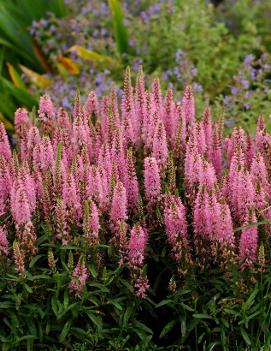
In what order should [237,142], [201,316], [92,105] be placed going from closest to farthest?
[201,316] < [237,142] < [92,105]

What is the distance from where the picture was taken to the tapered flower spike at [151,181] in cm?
379

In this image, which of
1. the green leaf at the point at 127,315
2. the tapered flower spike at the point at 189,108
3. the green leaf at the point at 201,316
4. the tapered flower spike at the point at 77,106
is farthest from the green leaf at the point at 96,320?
the tapered flower spike at the point at 189,108

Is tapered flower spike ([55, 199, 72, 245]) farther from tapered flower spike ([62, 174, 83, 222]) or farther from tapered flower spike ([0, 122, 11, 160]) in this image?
tapered flower spike ([0, 122, 11, 160])

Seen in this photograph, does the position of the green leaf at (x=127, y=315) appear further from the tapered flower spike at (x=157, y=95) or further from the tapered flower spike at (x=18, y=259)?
the tapered flower spike at (x=157, y=95)

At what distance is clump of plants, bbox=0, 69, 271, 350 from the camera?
3.61m

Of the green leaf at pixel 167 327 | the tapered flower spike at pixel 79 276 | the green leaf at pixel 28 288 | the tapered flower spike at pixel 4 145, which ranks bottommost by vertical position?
the green leaf at pixel 167 327

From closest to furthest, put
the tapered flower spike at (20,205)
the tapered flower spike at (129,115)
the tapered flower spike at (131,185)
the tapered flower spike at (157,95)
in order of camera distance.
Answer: the tapered flower spike at (20,205) → the tapered flower spike at (131,185) → the tapered flower spike at (129,115) → the tapered flower spike at (157,95)

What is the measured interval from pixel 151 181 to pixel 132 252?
0.41m

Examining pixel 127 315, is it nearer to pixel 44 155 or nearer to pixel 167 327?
pixel 167 327

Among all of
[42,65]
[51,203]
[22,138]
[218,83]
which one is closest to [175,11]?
[218,83]

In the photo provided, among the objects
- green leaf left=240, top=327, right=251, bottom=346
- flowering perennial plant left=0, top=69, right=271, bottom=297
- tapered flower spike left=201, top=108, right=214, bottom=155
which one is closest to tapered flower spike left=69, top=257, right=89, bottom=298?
flowering perennial plant left=0, top=69, right=271, bottom=297

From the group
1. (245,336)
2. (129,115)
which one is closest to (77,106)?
(129,115)

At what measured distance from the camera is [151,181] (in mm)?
3855

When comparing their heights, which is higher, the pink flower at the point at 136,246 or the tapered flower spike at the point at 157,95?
the tapered flower spike at the point at 157,95
